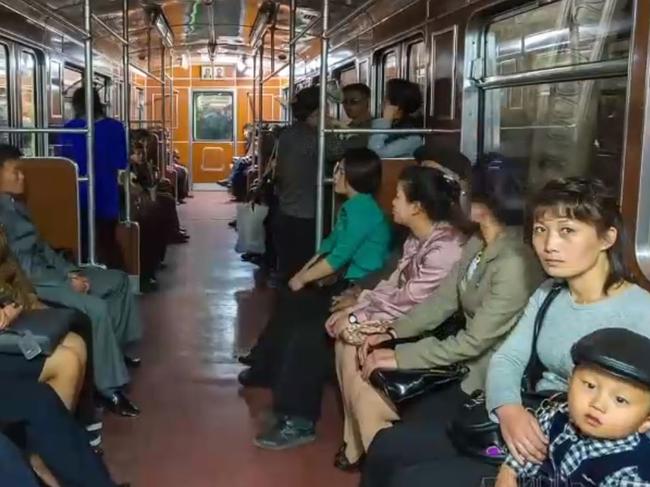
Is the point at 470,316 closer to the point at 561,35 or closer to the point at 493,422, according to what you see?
the point at 493,422

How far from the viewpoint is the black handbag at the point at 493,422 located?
198 centimetres

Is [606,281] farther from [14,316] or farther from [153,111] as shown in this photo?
[153,111]

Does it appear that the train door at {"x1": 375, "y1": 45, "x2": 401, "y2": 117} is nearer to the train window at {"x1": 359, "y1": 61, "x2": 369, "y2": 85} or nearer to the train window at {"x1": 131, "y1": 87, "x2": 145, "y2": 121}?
the train window at {"x1": 359, "y1": 61, "x2": 369, "y2": 85}

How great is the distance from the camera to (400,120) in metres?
4.55

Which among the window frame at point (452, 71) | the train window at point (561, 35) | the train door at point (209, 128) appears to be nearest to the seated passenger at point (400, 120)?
the window frame at point (452, 71)

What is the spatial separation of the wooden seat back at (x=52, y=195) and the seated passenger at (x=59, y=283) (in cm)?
42

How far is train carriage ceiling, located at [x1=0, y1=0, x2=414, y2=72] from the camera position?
5.80 meters

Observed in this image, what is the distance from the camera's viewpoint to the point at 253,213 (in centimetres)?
725

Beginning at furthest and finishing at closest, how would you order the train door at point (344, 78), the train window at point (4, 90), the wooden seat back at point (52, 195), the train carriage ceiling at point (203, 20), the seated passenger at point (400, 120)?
the train door at point (344, 78) → the train carriage ceiling at point (203, 20) → the train window at point (4, 90) → the seated passenger at point (400, 120) → the wooden seat back at point (52, 195)

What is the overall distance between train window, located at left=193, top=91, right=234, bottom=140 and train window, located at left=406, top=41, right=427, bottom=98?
11623 mm

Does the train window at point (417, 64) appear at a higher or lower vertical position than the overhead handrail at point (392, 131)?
higher

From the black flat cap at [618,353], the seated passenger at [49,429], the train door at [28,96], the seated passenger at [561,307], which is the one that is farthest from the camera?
the train door at [28,96]

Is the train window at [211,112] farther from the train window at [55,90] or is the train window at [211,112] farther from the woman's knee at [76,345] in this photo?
the woman's knee at [76,345]

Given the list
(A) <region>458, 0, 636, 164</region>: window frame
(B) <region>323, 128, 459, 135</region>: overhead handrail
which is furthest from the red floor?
(A) <region>458, 0, 636, 164</region>: window frame
